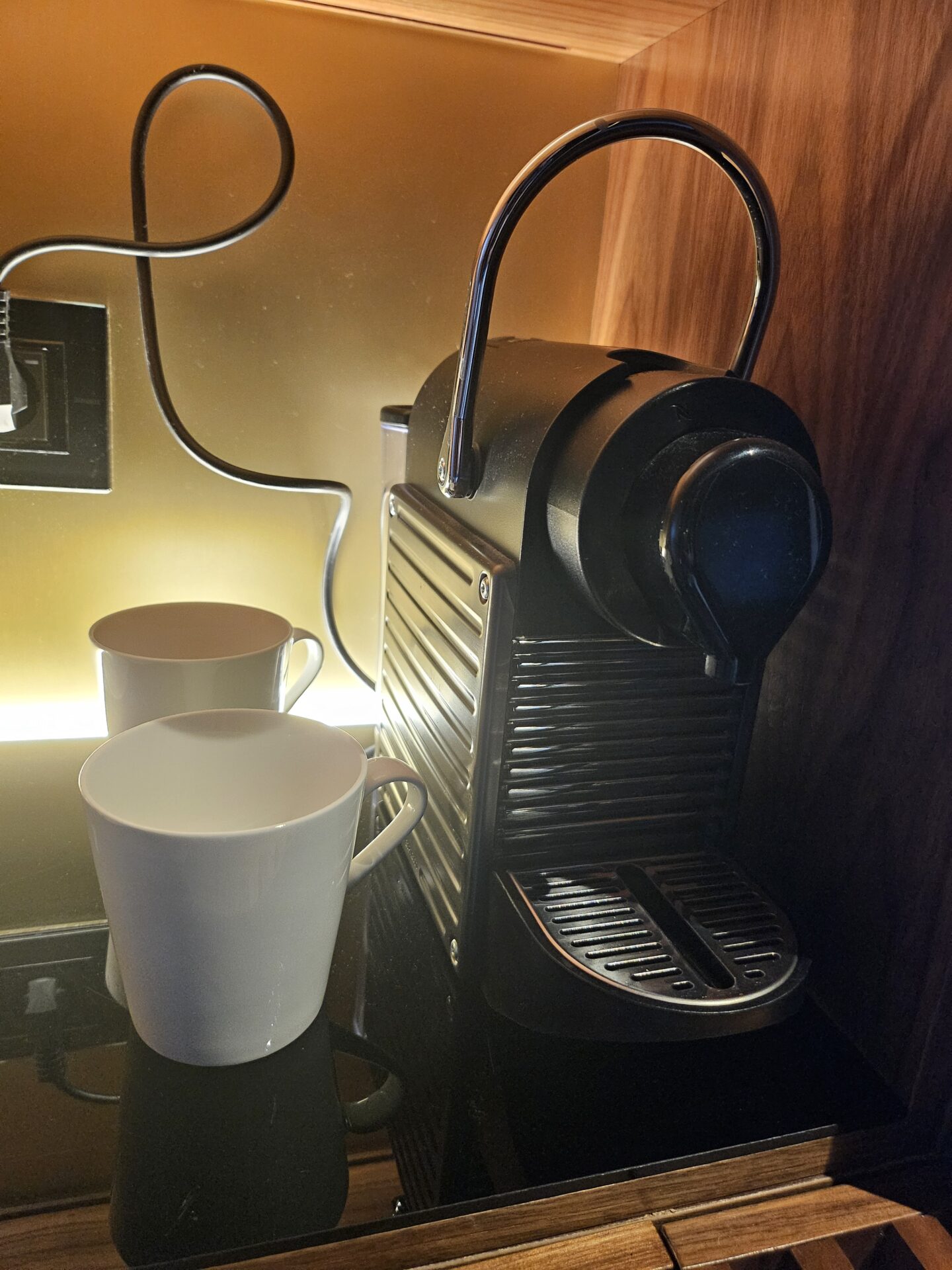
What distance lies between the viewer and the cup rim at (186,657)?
22.4 inches

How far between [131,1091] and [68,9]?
2.16ft

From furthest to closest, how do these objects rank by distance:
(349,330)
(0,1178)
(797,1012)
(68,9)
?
(349,330) < (68,9) < (797,1012) < (0,1178)

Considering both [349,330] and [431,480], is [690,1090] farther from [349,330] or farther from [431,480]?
[349,330]

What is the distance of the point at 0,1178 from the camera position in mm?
369

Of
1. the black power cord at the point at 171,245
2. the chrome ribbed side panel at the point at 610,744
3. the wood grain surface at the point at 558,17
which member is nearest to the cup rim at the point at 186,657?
the black power cord at the point at 171,245

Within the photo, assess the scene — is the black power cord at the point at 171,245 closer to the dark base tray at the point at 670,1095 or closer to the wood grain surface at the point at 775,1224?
the dark base tray at the point at 670,1095

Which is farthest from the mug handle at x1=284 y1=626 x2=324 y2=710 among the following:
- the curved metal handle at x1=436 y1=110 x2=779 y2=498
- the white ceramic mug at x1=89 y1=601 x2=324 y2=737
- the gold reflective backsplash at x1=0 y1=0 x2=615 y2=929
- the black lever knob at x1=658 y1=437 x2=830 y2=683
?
the black lever knob at x1=658 y1=437 x2=830 y2=683

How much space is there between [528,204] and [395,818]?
0.31m

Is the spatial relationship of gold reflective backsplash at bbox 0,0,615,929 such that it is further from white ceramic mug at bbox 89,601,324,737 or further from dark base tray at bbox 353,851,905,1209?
dark base tray at bbox 353,851,905,1209

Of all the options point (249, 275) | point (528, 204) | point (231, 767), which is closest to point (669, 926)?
point (231, 767)

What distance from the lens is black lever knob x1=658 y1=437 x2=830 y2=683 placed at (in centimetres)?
36

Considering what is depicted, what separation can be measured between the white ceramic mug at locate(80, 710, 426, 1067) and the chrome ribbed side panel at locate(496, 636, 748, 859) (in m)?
0.06

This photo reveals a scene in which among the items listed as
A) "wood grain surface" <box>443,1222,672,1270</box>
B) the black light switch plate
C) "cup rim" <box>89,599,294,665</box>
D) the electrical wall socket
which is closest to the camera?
"wood grain surface" <box>443,1222,672,1270</box>

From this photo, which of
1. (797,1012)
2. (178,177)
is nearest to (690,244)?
(178,177)
